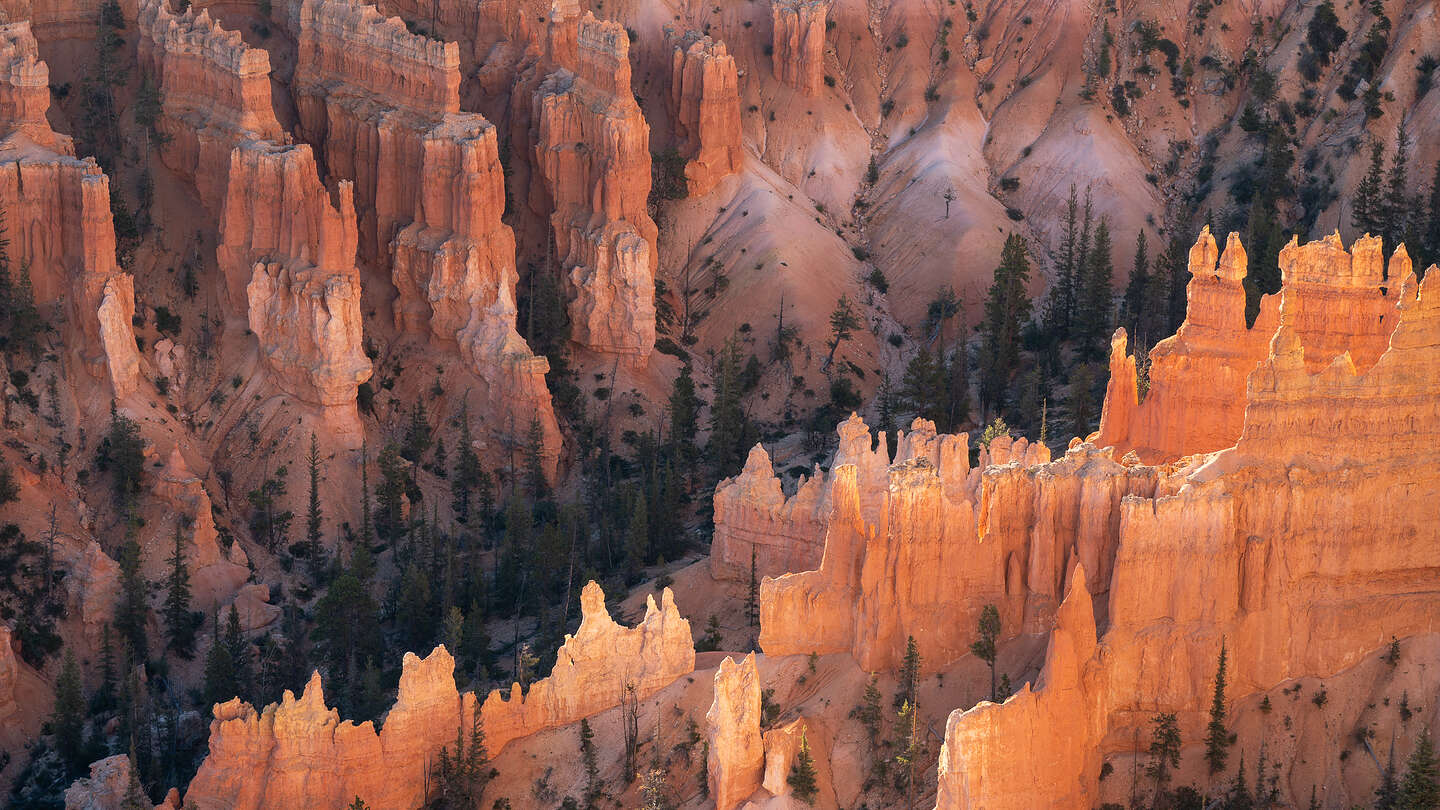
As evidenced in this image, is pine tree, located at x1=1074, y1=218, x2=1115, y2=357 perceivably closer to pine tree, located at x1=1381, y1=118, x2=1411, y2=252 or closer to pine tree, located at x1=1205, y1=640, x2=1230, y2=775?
pine tree, located at x1=1381, y1=118, x2=1411, y2=252

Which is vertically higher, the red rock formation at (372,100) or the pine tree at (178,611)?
the red rock formation at (372,100)

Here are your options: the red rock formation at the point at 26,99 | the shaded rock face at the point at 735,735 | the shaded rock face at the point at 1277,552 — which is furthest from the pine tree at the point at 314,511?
the shaded rock face at the point at 1277,552

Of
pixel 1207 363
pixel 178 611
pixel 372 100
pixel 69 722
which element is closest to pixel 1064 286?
pixel 372 100

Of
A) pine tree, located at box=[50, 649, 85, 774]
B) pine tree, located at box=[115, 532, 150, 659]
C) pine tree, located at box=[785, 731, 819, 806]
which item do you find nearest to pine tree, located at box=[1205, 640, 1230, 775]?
pine tree, located at box=[785, 731, 819, 806]

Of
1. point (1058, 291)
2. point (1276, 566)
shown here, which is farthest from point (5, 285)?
point (1276, 566)

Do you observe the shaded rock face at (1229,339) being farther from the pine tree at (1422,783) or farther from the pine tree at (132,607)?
the pine tree at (132,607)

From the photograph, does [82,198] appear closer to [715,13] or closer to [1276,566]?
[715,13]
